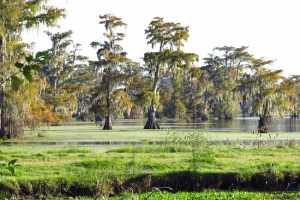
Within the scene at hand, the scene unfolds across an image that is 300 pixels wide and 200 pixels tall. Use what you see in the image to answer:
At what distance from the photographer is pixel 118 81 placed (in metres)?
44.0

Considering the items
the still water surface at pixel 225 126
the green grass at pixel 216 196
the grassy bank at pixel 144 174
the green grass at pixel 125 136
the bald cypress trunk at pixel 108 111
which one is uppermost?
the bald cypress trunk at pixel 108 111

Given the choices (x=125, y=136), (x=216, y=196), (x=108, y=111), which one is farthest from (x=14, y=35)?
(x=216, y=196)

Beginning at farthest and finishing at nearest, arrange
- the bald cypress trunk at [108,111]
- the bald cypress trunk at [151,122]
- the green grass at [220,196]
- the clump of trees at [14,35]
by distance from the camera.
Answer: the bald cypress trunk at [151,122]
the bald cypress trunk at [108,111]
the clump of trees at [14,35]
the green grass at [220,196]

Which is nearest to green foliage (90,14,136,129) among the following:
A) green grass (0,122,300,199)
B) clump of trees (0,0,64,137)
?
clump of trees (0,0,64,137)

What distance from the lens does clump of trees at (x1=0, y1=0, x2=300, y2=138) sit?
95.1 feet

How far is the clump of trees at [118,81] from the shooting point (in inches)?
1141

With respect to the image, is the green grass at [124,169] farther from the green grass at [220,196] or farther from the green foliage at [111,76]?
the green foliage at [111,76]

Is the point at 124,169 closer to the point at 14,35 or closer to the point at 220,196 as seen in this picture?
the point at 220,196

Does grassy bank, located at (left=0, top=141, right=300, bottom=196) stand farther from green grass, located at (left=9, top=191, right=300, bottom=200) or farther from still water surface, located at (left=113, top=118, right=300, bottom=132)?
still water surface, located at (left=113, top=118, right=300, bottom=132)

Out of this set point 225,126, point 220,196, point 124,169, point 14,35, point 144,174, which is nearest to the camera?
point 220,196

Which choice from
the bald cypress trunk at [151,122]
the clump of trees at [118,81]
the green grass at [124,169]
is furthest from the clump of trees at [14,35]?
the bald cypress trunk at [151,122]

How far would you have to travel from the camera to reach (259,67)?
47.2 meters

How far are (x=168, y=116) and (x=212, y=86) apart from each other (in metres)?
9.47

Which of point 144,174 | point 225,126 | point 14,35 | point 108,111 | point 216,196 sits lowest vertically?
point 216,196
